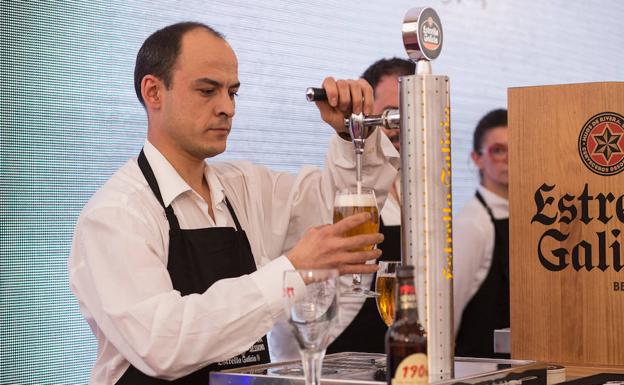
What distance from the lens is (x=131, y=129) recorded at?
303 centimetres

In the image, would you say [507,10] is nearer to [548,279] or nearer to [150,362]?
[548,279]

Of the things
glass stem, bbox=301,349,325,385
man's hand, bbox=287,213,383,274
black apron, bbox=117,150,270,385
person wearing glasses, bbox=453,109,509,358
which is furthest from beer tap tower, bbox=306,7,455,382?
person wearing glasses, bbox=453,109,509,358

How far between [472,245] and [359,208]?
9.44ft

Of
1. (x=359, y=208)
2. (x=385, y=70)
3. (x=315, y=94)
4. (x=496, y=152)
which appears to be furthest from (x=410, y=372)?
(x=496, y=152)

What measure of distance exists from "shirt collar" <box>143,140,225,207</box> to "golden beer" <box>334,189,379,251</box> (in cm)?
59

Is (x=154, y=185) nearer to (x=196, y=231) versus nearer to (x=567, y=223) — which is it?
(x=196, y=231)

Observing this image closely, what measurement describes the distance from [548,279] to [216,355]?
2.33ft

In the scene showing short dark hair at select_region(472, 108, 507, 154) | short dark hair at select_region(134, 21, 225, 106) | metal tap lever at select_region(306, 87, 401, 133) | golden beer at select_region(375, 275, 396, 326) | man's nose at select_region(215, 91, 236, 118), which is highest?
short dark hair at select_region(472, 108, 507, 154)

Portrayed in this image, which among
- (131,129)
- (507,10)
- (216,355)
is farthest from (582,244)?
(507,10)

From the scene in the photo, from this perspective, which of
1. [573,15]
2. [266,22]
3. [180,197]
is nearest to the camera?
[180,197]

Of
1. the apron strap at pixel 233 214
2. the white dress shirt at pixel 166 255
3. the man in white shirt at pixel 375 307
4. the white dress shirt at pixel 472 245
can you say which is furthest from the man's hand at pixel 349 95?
the white dress shirt at pixel 472 245

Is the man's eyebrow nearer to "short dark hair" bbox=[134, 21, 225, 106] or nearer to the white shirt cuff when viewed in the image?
"short dark hair" bbox=[134, 21, 225, 106]

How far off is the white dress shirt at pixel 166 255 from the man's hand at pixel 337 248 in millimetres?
45

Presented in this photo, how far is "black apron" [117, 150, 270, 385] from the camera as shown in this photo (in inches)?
76.0
